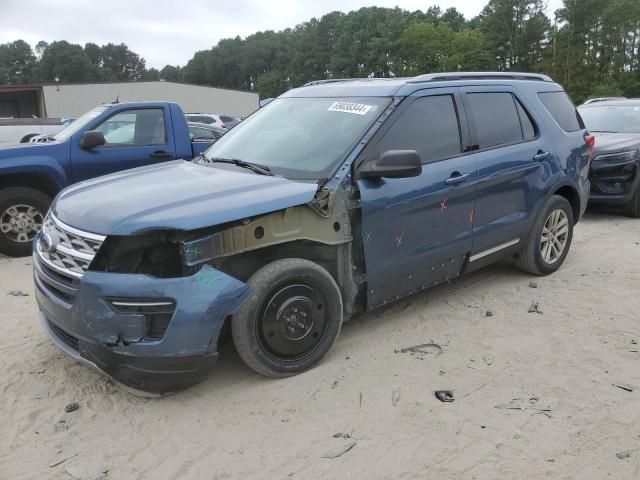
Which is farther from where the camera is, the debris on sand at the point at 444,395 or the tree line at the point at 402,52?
the tree line at the point at 402,52

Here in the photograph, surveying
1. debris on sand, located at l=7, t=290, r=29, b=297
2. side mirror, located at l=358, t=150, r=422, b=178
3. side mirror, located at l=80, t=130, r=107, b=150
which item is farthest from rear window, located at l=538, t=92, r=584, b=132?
debris on sand, located at l=7, t=290, r=29, b=297

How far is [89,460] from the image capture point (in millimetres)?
2871

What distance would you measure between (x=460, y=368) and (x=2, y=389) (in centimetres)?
292

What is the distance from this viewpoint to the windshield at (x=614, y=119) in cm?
924

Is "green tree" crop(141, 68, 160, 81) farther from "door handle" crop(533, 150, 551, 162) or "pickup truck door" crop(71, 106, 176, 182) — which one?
"door handle" crop(533, 150, 551, 162)

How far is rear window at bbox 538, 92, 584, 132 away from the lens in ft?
18.0

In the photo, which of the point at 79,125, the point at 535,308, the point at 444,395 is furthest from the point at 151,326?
the point at 79,125

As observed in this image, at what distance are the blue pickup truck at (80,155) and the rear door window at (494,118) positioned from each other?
413 cm

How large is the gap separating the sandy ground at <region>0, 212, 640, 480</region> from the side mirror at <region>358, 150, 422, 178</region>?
4.09 ft

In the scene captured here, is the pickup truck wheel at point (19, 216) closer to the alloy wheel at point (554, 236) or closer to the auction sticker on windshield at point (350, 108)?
the auction sticker on windshield at point (350, 108)

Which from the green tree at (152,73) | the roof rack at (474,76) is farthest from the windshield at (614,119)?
the green tree at (152,73)

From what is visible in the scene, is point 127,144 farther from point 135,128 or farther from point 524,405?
point 524,405

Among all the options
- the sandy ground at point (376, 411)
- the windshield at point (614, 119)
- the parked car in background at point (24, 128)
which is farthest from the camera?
the parked car in background at point (24, 128)

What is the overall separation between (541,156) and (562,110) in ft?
2.87
